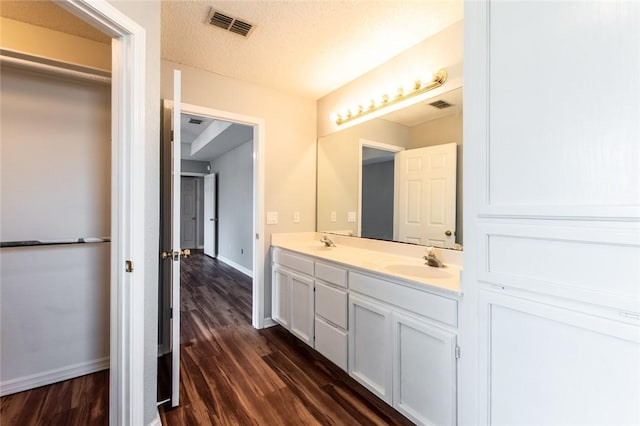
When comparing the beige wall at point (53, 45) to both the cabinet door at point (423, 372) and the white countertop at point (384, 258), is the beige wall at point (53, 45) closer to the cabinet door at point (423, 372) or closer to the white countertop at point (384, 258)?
the white countertop at point (384, 258)

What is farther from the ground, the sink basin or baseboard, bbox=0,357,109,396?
the sink basin

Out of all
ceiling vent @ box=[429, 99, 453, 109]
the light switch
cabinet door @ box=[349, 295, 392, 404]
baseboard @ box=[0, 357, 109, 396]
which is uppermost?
ceiling vent @ box=[429, 99, 453, 109]

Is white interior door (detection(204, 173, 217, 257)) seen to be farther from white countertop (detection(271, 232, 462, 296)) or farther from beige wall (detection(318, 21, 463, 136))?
beige wall (detection(318, 21, 463, 136))

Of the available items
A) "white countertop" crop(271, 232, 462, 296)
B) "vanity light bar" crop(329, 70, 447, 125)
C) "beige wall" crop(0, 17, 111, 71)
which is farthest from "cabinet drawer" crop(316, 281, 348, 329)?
"beige wall" crop(0, 17, 111, 71)

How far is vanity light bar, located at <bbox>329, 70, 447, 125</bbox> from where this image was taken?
2021mm

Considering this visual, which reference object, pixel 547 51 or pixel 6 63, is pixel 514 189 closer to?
pixel 547 51

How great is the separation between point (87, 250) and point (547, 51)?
288 centimetres

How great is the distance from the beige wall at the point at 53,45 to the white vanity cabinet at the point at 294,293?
6.94ft

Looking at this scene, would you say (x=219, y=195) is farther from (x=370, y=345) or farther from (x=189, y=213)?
(x=370, y=345)

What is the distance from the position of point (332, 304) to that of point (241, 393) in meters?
0.85

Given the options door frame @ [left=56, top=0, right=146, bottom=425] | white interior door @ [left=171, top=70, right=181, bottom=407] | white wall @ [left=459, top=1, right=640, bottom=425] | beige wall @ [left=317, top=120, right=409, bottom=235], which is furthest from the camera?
beige wall @ [left=317, top=120, right=409, bottom=235]

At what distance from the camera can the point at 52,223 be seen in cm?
202

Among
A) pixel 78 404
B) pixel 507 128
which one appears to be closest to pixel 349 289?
pixel 507 128

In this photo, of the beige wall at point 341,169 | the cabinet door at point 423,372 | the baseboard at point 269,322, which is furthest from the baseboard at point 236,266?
the cabinet door at point 423,372
